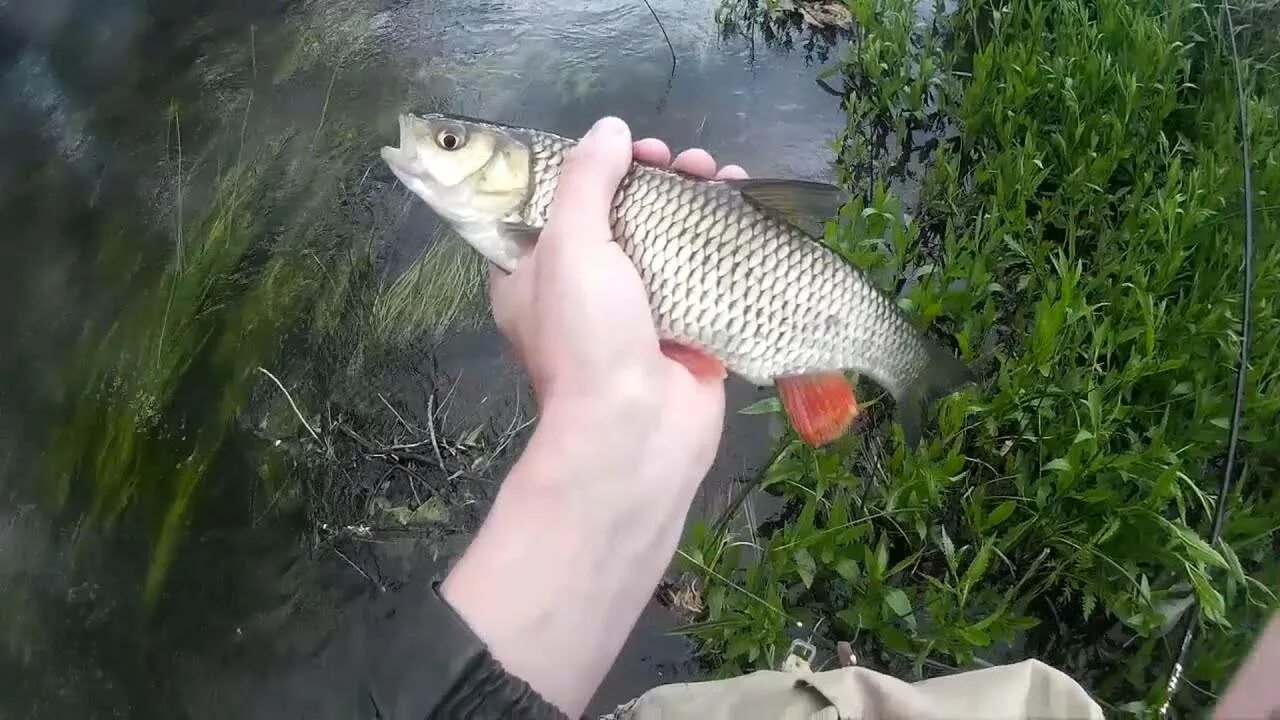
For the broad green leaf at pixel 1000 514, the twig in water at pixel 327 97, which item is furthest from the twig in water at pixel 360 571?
the twig in water at pixel 327 97

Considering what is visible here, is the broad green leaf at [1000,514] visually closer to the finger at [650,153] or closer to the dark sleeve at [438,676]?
the finger at [650,153]

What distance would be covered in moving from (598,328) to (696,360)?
0.86 ft

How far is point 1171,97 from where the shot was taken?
2.74m

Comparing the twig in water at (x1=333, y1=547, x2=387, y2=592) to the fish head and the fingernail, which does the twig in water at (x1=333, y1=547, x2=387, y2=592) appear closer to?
the fish head

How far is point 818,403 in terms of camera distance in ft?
5.45

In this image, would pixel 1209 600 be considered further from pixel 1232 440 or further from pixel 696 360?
pixel 696 360

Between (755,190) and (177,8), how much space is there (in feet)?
10.7

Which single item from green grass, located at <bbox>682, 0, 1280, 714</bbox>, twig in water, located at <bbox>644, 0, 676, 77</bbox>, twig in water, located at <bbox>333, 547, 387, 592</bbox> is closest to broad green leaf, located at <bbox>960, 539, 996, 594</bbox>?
green grass, located at <bbox>682, 0, 1280, 714</bbox>

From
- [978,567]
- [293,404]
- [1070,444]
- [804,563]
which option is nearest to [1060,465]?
[1070,444]

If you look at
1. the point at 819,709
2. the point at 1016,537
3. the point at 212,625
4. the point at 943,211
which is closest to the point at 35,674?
the point at 212,625

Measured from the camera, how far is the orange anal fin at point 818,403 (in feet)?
5.42

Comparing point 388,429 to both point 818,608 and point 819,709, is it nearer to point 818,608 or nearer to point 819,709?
point 818,608

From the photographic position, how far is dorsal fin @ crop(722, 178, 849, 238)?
1.50m

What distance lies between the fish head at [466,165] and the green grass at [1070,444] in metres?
0.89
